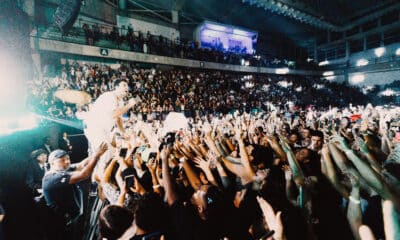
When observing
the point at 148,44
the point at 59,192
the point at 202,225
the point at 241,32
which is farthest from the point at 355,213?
the point at 241,32

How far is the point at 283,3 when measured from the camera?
70.5 ft

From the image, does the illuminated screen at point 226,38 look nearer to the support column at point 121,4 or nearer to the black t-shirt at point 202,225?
the support column at point 121,4

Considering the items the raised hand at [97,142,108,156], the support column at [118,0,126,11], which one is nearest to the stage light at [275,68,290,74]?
the support column at [118,0,126,11]

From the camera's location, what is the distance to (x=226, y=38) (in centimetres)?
2595

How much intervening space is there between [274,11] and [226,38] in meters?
5.69

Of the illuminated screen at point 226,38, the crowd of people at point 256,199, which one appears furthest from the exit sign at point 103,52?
the crowd of people at point 256,199

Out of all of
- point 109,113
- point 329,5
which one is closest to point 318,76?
point 329,5

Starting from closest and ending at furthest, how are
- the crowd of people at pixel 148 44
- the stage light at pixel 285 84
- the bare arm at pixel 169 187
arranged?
1. the bare arm at pixel 169 187
2. the crowd of people at pixel 148 44
3. the stage light at pixel 285 84

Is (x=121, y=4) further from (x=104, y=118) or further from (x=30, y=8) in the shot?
(x=104, y=118)

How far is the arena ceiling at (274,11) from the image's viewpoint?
21.0m

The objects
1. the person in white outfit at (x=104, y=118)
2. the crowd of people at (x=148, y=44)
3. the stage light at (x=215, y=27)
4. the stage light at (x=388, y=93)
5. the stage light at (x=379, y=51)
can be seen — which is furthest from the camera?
the stage light at (x=379, y=51)

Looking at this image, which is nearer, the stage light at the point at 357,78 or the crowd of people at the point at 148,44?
the crowd of people at the point at 148,44

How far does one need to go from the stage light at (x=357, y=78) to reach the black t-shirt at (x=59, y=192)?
3610 cm

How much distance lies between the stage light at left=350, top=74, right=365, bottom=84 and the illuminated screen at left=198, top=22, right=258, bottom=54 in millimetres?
14401
